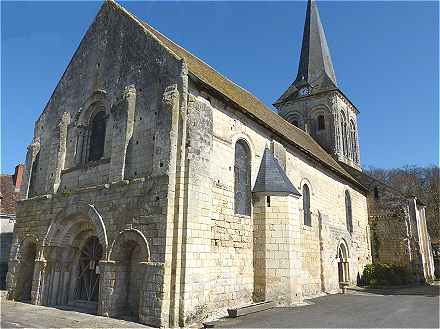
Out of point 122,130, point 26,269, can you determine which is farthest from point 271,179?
point 26,269

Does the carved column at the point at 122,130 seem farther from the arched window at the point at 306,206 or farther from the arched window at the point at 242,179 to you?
the arched window at the point at 306,206

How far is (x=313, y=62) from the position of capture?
2981 cm

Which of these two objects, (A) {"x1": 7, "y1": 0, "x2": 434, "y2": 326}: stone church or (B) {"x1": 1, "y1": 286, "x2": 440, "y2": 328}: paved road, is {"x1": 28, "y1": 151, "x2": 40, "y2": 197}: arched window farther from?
(B) {"x1": 1, "y1": 286, "x2": 440, "y2": 328}: paved road

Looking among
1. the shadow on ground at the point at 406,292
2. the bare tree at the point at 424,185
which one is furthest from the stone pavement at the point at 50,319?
the bare tree at the point at 424,185

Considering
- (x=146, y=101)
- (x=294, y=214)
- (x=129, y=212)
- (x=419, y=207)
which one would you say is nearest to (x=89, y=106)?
(x=146, y=101)

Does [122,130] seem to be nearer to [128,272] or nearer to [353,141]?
[128,272]

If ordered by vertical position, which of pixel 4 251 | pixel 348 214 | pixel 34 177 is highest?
pixel 34 177

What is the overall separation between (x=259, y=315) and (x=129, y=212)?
4.67m

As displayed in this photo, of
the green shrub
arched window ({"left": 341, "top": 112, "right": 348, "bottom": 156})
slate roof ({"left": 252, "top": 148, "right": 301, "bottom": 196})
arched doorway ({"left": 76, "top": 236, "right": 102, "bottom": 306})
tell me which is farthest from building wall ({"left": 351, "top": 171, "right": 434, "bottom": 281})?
arched doorway ({"left": 76, "top": 236, "right": 102, "bottom": 306})

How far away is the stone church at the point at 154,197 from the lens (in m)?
9.64

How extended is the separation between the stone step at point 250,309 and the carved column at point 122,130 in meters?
5.02

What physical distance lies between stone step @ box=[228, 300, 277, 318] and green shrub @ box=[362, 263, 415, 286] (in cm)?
1115

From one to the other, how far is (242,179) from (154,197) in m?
3.77

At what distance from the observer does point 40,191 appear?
14141 mm
